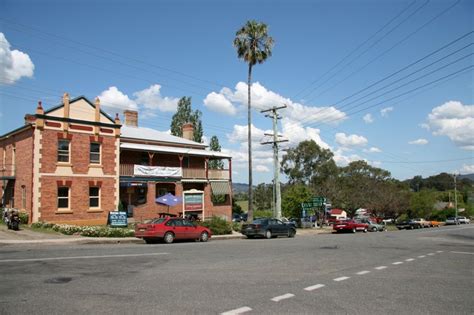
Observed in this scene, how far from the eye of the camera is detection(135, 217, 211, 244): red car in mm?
21469

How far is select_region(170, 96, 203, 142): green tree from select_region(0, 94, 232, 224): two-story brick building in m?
21.4

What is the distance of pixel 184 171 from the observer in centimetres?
3641

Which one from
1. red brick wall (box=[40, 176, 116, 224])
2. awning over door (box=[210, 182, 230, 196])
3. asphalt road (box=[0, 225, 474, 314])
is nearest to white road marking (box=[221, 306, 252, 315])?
Result: asphalt road (box=[0, 225, 474, 314])

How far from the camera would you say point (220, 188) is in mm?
38938

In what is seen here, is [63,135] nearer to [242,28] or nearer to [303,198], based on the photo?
[242,28]

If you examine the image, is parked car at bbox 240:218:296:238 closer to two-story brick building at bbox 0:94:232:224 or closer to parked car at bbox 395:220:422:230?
two-story brick building at bbox 0:94:232:224

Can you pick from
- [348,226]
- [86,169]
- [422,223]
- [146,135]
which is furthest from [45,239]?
[422,223]

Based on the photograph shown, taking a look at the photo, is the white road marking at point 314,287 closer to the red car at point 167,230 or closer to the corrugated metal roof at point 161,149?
the red car at point 167,230

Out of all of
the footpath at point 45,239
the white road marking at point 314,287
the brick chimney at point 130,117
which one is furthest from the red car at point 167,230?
the brick chimney at point 130,117

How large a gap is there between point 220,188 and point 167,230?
17.3m

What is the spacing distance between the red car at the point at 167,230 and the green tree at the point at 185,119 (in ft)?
120

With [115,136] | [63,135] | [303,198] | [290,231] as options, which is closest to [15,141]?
[63,135]

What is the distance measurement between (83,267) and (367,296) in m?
7.47

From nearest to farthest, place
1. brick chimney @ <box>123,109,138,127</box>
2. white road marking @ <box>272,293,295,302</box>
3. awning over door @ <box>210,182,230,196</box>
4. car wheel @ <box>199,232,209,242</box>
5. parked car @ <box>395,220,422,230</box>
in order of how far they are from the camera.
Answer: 1. white road marking @ <box>272,293,295,302</box>
2. car wheel @ <box>199,232,209,242</box>
3. awning over door @ <box>210,182,230,196</box>
4. brick chimney @ <box>123,109,138,127</box>
5. parked car @ <box>395,220,422,230</box>
